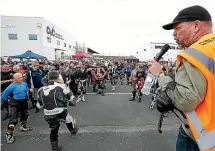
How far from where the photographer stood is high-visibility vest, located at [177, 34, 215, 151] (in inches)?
51.9

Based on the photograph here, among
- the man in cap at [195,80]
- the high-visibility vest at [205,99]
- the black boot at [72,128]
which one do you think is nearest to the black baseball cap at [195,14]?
the man in cap at [195,80]

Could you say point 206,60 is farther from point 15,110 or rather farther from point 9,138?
point 15,110

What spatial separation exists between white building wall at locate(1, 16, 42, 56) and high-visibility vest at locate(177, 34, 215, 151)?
2797 centimetres

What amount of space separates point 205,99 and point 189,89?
0.13 m

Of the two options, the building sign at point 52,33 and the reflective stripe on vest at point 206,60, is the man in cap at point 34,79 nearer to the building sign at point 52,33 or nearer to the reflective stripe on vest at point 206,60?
the reflective stripe on vest at point 206,60

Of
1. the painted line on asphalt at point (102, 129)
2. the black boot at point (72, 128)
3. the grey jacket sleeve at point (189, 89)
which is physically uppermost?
the grey jacket sleeve at point (189, 89)

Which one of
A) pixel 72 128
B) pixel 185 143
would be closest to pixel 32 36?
pixel 72 128

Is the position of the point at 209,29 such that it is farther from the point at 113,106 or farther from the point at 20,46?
the point at 20,46

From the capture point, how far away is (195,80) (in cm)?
132

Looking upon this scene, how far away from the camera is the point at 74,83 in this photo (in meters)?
11.0

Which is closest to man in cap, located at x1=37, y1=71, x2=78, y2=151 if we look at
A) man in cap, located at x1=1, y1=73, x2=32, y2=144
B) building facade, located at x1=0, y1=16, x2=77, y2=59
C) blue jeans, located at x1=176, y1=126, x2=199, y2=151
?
man in cap, located at x1=1, y1=73, x2=32, y2=144

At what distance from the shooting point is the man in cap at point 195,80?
4.33ft

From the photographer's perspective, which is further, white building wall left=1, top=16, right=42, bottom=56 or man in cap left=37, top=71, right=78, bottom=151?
white building wall left=1, top=16, right=42, bottom=56

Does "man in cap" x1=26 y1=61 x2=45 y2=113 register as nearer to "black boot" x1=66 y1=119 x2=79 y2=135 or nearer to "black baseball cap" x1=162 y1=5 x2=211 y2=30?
"black boot" x1=66 y1=119 x2=79 y2=135
